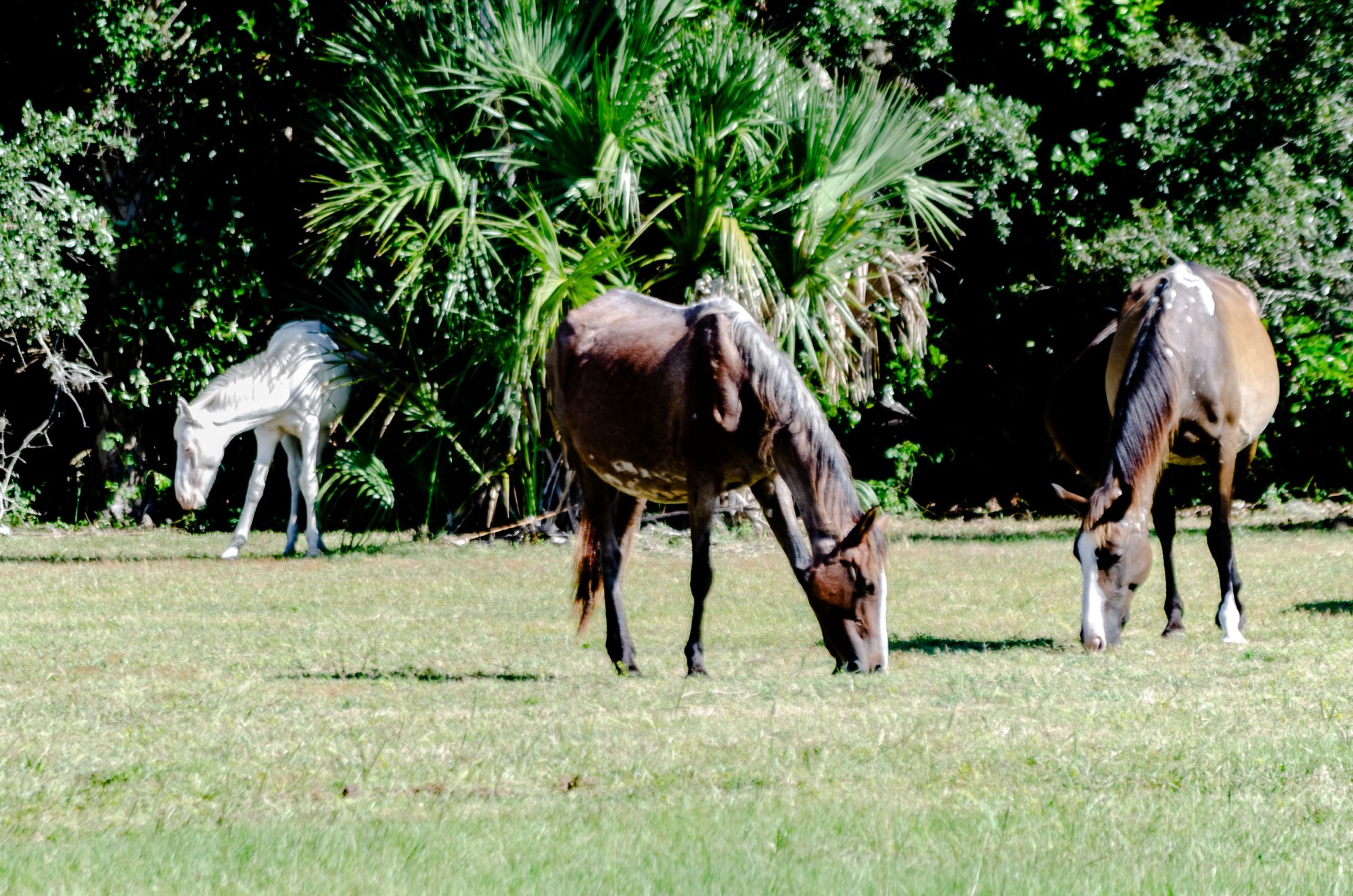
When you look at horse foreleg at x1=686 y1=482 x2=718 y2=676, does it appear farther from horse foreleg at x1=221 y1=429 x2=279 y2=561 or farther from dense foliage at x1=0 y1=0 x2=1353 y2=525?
horse foreleg at x1=221 y1=429 x2=279 y2=561

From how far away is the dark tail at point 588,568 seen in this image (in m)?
8.66

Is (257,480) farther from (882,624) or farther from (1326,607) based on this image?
(1326,607)

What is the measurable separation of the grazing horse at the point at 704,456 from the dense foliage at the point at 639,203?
15.7 ft

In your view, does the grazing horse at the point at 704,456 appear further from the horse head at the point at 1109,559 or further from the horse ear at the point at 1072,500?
the horse ear at the point at 1072,500

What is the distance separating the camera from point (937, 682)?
7270 mm

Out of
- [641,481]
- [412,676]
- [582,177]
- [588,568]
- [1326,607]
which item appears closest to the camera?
[412,676]

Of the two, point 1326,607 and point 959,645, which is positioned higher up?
point 1326,607

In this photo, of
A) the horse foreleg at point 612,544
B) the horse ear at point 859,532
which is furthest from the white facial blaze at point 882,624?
the horse foreleg at point 612,544

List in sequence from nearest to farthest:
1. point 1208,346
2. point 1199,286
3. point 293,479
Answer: point 1208,346 < point 1199,286 < point 293,479

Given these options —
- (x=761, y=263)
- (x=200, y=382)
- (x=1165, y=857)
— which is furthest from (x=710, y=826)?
(x=200, y=382)

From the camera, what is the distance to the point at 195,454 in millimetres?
15188

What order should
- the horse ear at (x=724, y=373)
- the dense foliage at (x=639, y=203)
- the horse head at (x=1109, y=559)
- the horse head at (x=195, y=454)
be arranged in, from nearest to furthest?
1. the horse ear at (x=724, y=373)
2. the horse head at (x=1109, y=559)
3. the dense foliage at (x=639, y=203)
4. the horse head at (x=195, y=454)

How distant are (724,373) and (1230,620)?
3.32m

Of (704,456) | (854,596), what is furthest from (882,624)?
(704,456)
